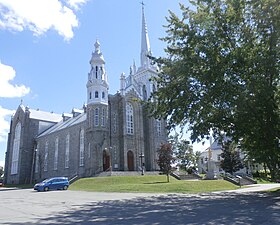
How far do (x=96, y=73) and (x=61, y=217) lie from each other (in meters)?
36.2

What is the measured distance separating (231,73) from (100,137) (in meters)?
29.0

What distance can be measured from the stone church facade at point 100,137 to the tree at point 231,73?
65.0 feet

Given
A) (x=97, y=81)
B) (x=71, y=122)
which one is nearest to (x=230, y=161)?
(x=97, y=81)

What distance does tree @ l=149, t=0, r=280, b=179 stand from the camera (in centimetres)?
1573

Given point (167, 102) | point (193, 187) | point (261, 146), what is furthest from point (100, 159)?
point (261, 146)

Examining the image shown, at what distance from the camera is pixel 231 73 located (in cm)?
1664

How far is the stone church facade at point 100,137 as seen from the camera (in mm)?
43375

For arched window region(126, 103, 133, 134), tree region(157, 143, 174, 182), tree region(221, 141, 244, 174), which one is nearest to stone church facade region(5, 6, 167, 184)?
arched window region(126, 103, 133, 134)

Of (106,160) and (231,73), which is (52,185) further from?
(231,73)

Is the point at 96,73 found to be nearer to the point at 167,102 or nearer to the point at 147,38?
the point at 147,38

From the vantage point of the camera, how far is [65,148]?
50.8 metres

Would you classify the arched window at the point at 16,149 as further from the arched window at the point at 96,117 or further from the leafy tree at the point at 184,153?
the leafy tree at the point at 184,153

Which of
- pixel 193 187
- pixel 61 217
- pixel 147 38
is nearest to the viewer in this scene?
pixel 61 217

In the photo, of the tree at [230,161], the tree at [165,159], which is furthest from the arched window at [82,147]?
the tree at [230,161]
